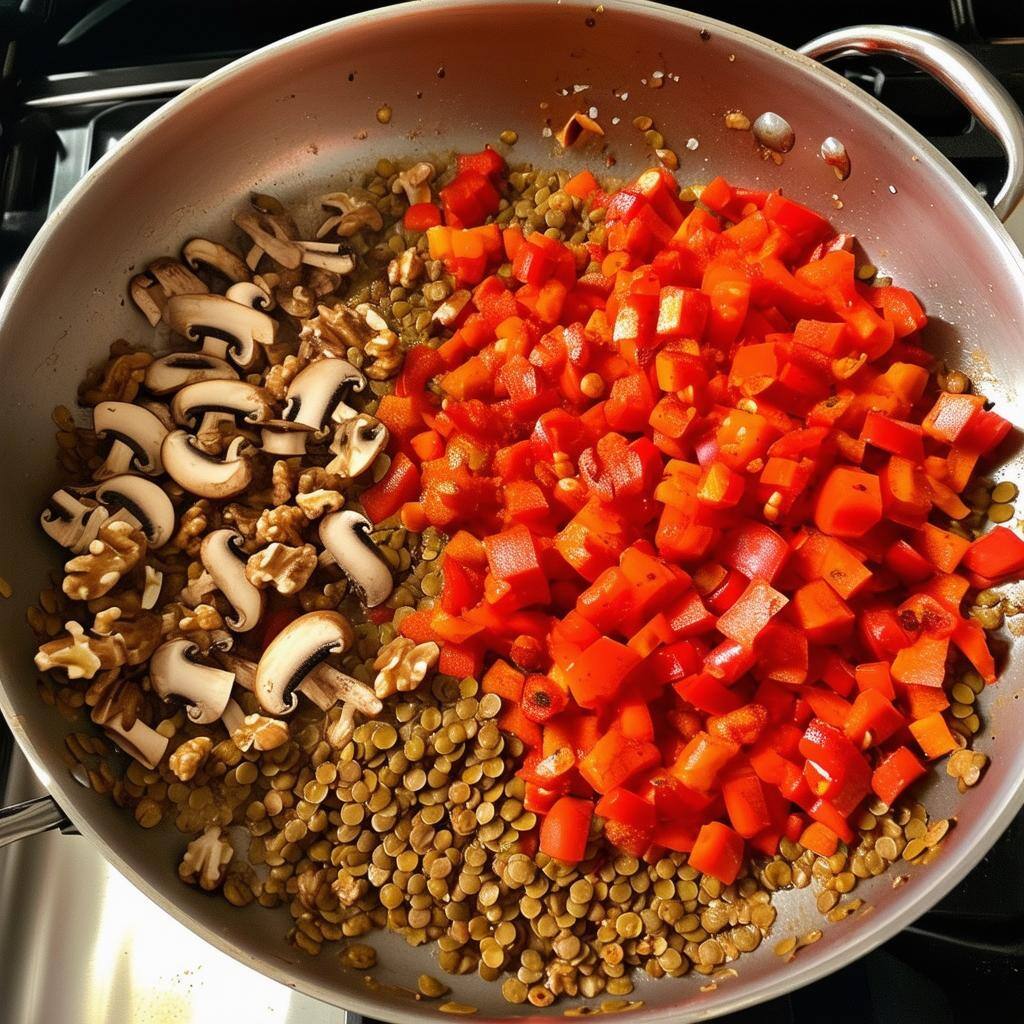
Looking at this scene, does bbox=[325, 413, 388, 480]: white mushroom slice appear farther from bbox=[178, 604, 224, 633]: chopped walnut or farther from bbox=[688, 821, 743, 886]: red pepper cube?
bbox=[688, 821, 743, 886]: red pepper cube

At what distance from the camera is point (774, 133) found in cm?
179

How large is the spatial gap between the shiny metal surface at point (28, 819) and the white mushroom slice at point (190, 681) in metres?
0.25

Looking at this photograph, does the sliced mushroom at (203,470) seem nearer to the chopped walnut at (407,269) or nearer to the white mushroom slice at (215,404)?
the white mushroom slice at (215,404)

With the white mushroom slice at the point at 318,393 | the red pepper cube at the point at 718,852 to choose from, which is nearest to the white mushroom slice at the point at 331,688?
the white mushroom slice at the point at 318,393

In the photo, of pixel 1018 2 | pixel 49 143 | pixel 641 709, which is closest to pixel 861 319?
pixel 641 709

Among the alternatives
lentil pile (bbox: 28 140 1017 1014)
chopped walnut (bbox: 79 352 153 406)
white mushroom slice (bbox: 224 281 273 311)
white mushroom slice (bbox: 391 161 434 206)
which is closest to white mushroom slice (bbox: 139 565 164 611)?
lentil pile (bbox: 28 140 1017 1014)

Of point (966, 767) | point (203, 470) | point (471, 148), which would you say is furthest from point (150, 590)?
point (966, 767)

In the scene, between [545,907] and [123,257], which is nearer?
[545,907]

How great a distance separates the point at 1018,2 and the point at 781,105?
2.11 feet

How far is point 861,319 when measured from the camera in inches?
62.2

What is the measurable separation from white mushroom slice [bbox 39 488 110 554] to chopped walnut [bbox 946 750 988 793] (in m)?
1.46

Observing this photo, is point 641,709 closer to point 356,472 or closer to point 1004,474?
point 356,472

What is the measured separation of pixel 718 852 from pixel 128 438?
4.06ft

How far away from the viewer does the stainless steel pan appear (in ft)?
4.39
